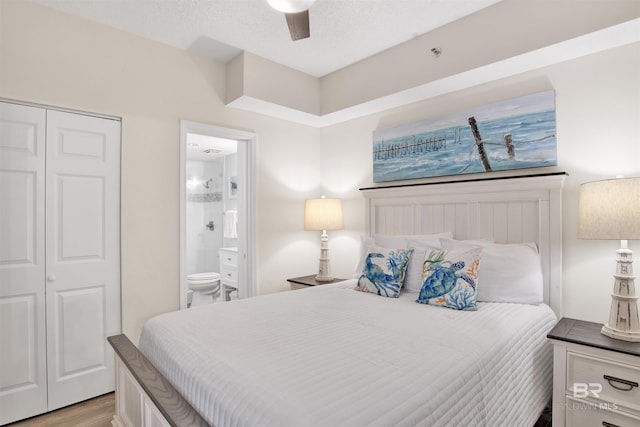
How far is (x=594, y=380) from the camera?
1.72m

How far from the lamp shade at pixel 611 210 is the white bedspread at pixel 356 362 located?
1.89ft

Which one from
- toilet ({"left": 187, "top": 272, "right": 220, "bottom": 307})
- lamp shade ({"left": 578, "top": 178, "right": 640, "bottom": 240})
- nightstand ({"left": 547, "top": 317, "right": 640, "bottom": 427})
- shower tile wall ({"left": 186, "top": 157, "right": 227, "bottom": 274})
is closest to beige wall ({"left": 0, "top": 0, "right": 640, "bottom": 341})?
lamp shade ({"left": 578, "top": 178, "right": 640, "bottom": 240})

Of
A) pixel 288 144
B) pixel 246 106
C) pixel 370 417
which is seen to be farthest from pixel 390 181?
pixel 370 417

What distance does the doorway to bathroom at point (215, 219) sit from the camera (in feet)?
11.6

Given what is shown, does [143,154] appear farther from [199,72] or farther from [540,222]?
[540,222]

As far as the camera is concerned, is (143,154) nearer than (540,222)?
No

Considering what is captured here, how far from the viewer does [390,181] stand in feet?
10.8

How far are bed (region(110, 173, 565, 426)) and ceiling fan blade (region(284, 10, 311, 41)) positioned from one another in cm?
152

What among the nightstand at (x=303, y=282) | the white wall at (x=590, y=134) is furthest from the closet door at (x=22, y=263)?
the white wall at (x=590, y=134)

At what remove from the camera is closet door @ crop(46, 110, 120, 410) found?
235 cm

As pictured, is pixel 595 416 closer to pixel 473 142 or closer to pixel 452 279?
→ pixel 452 279

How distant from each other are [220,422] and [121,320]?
1.89 metres

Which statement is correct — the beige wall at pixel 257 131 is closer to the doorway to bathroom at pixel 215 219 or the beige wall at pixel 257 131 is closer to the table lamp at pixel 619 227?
the doorway to bathroom at pixel 215 219

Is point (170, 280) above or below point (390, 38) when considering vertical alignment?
below
